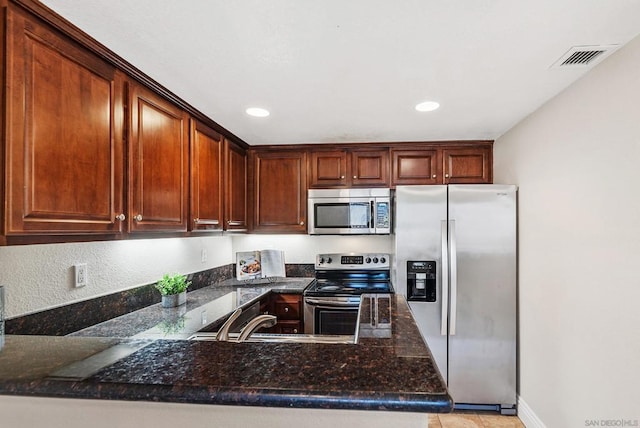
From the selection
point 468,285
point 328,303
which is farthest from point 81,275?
point 468,285

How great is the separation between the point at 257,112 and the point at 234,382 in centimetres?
196

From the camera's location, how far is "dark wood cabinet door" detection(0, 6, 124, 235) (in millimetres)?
1098

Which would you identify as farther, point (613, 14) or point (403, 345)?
point (613, 14)

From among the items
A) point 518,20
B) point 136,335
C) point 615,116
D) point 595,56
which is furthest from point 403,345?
point 595,56

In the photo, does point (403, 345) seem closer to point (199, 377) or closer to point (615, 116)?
point (199, 377)

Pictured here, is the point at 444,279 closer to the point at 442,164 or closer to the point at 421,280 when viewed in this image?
the point at 421,280

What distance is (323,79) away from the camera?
1806mm

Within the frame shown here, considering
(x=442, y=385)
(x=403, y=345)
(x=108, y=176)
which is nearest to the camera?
(x=442, y=385)

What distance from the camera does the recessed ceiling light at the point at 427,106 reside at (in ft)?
7.06

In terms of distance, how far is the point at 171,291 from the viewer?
7.40 ft

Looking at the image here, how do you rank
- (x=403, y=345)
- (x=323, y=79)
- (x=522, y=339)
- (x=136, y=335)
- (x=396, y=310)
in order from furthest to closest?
(x=522, y=339), (x=323, y=79), (x=136, y=335), (x=396, y=310), (x=403, y=345)

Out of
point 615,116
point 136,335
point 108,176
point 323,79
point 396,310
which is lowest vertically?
point 136,335

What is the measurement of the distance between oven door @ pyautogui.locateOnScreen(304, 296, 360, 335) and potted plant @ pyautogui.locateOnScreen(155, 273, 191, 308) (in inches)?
42.0

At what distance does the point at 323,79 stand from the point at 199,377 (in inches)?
60.6
